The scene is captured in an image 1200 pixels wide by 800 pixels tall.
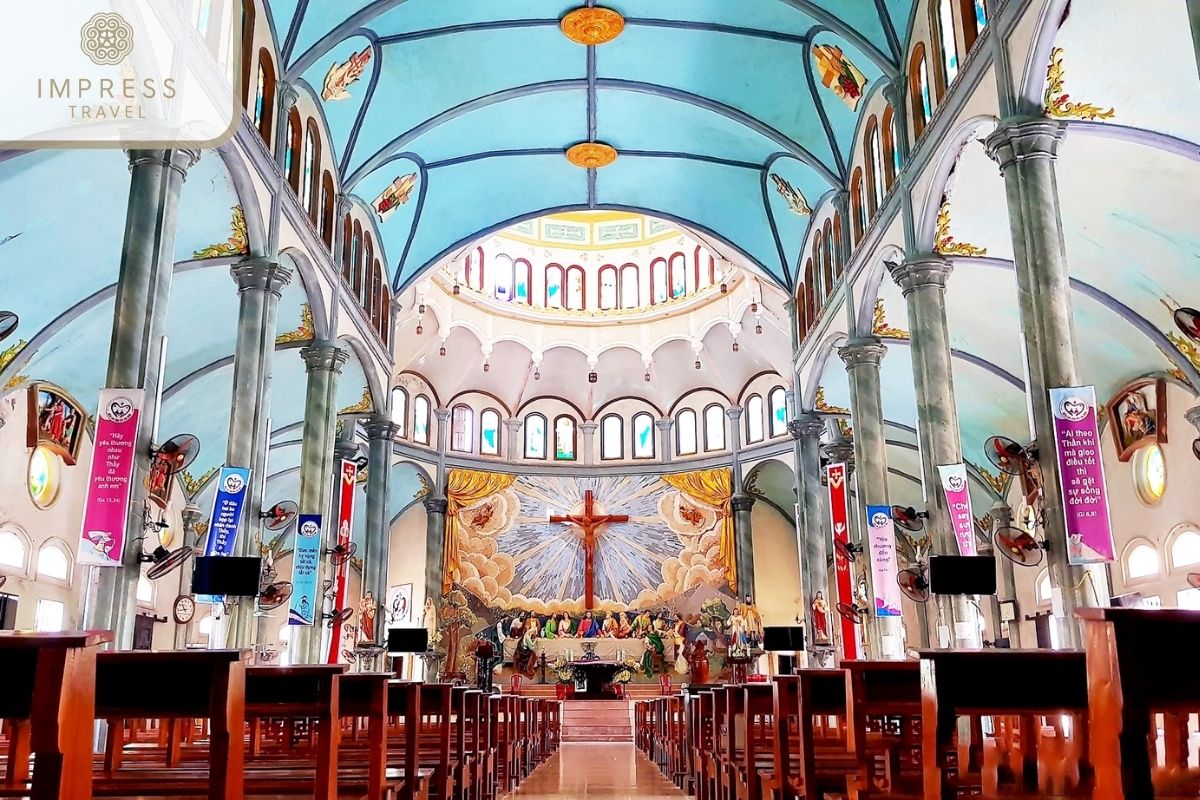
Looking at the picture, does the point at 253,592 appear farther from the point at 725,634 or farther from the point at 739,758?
the point at 725,634

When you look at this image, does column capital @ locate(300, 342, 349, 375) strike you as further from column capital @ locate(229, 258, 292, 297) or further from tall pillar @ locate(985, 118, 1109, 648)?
tall pillar @ locate(985, 118, 1109, 648)

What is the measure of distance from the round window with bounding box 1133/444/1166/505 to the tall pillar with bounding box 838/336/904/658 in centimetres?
629

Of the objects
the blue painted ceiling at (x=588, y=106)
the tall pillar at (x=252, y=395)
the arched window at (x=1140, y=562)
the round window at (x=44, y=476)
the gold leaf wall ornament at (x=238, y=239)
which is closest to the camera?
the tall pillar at (x=252, y=395)

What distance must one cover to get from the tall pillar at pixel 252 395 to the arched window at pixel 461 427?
17884 mm

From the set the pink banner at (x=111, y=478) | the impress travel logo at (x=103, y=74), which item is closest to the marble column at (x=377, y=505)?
the impress travel logo at (x=103, y=74)

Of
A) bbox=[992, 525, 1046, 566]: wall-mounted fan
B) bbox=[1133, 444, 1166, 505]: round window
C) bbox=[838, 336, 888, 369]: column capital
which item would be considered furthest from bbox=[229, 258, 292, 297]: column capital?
bbox=[1133, 444, 1166, 505]: round window

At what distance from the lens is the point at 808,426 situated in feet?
78.2

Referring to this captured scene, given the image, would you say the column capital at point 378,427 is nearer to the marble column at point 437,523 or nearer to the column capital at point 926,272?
the marble column at point 437,523

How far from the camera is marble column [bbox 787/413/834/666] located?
22.7 metres

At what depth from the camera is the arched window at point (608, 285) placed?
34.6m

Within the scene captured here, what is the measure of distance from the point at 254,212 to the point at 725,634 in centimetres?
2054

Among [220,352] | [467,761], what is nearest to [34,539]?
[220,352]

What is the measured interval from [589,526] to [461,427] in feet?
17.5

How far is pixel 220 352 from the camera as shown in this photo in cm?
2222
